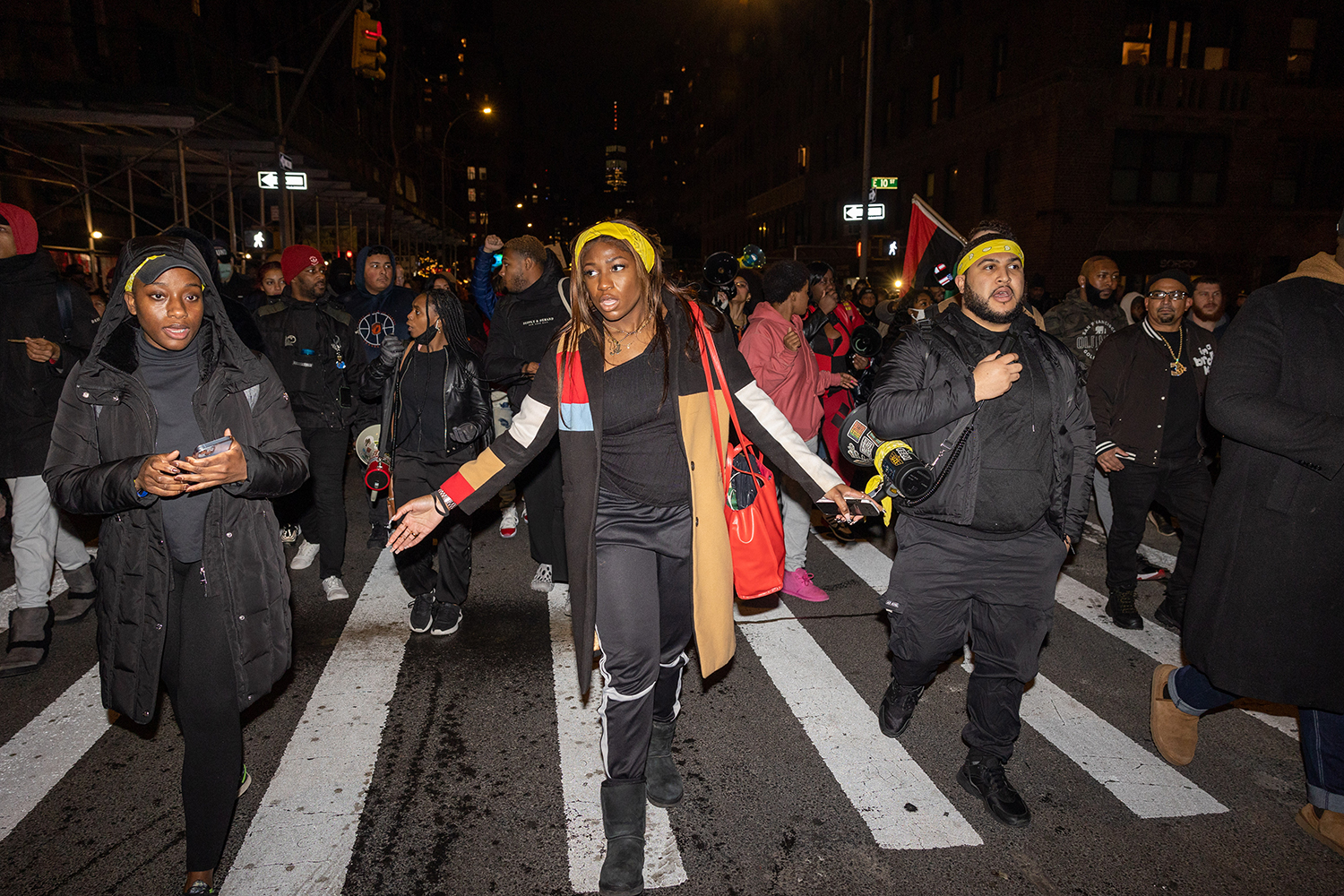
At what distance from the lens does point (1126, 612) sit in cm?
585

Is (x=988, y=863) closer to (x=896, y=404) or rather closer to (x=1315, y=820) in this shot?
(x=1315, y=820)

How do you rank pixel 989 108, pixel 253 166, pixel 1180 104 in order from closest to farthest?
pixel 253 166, pixel 1180 104, pixel 989 108

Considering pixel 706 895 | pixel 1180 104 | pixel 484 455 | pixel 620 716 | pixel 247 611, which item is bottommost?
pixel 706 895

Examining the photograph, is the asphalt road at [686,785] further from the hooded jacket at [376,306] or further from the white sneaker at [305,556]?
the hooded jacket at [376,306]

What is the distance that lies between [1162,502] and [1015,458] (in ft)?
9.98

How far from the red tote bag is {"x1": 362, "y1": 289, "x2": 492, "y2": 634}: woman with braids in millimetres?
2534

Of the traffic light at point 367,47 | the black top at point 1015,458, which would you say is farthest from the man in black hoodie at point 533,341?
the traffic light at point 367,47

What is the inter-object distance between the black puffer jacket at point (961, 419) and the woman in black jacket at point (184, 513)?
250cm

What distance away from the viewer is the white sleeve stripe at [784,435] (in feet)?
11.0

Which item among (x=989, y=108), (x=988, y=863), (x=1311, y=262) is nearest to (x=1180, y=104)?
(x=989, y=108)

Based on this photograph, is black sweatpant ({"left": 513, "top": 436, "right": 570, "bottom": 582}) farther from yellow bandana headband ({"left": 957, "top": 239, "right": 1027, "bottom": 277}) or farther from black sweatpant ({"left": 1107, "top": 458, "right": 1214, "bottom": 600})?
black sweatpant ({"left": 1107, "top": 458, "right": 1214, "bottom": 600})

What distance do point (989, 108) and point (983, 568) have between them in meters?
27.1

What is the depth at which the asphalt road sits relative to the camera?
3.25 m

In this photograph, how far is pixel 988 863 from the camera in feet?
10.8
